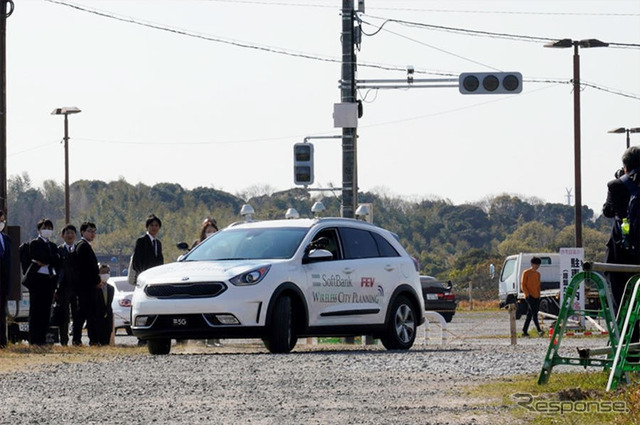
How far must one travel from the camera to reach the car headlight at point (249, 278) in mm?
17219

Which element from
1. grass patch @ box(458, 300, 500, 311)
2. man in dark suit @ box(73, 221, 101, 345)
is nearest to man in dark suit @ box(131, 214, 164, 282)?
man in dark suit @ box(73, 221, 101, 345)

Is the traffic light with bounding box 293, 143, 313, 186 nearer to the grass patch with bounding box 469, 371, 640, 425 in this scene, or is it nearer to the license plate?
the license plate

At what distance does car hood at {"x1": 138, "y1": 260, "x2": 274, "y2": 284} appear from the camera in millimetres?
17344

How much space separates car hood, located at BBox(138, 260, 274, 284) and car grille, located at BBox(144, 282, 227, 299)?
2.4 inches

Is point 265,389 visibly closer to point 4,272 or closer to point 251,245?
point 251,245

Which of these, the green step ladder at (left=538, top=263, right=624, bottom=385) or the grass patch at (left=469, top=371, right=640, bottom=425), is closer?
the grass patch at (left=469, top=371, right=640, bottom=425)

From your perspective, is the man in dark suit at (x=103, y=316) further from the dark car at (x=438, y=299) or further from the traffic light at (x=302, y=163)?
the dark car at (x=438, y=299)

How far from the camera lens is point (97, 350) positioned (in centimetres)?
1938

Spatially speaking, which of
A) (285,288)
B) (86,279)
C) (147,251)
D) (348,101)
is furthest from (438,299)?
(285,288)

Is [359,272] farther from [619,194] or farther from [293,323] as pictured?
[619,194]

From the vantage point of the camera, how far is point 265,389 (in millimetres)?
12391

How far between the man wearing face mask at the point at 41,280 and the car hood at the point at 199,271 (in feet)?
10.4

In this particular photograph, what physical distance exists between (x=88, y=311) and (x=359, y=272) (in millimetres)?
4694

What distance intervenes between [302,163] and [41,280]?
1031 cm
